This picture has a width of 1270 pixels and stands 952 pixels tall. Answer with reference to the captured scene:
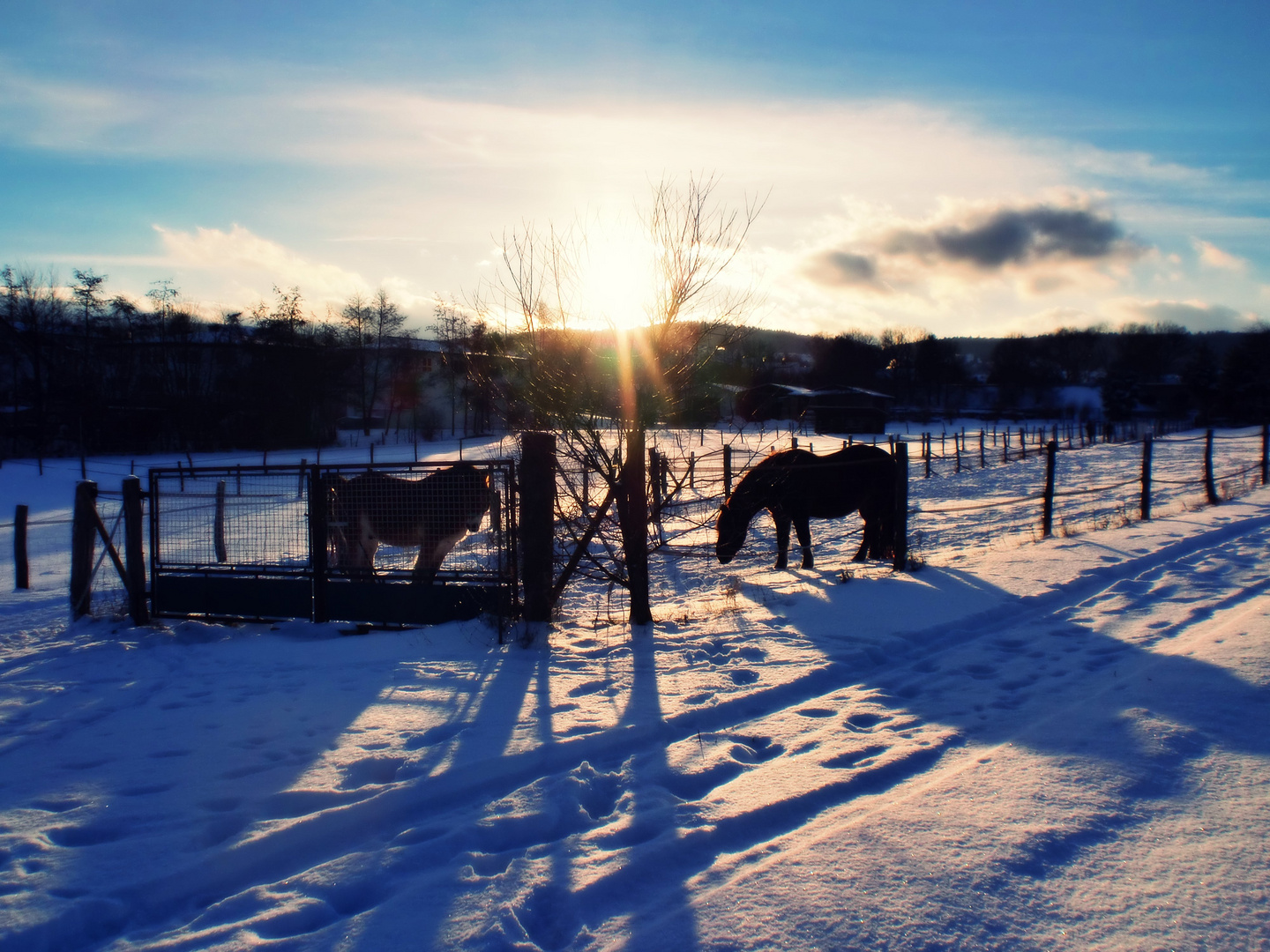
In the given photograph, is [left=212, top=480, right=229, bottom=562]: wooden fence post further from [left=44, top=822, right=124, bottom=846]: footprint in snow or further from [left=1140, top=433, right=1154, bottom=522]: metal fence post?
[left=1140, top=433, right=1154, bottom=522]: metal fence post

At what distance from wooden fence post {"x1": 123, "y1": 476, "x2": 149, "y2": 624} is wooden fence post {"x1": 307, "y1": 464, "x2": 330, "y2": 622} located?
5.90 feet

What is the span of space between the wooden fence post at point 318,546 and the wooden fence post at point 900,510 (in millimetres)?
5852

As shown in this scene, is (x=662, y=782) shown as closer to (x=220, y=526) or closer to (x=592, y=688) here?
(x=592, y=688)

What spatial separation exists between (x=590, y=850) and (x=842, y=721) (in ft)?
6.29

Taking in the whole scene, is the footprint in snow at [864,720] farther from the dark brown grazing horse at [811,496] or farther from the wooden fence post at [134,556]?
the wooden fence post at [134,556]

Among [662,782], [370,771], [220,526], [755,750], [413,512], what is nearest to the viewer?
[662,782]

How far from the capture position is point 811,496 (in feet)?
→ 35.9

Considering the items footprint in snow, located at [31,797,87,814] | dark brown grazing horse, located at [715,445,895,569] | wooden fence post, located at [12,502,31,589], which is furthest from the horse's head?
wooden fence post, located at [12,502,31,589]

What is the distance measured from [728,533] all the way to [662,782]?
6.92m

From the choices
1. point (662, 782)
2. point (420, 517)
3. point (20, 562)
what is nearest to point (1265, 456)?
point (420, 517)

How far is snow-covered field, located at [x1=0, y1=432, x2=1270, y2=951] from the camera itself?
8.74 ft

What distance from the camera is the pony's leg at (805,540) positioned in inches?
410

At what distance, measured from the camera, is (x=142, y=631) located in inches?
289

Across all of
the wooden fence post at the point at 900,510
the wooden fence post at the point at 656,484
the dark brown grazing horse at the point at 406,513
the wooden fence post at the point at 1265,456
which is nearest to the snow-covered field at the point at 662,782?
the dark brown grazing horse at the point at 406,513
